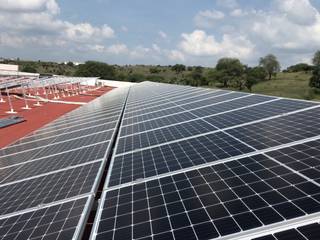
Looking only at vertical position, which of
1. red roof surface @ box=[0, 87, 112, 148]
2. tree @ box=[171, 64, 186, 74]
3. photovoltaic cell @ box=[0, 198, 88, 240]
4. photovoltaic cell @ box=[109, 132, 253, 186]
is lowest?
tree @ box=[171, 64, 186, 74]

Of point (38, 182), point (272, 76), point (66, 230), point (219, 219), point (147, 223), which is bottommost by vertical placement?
point (272, 76)

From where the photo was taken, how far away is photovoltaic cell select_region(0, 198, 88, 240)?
6787 millimetres

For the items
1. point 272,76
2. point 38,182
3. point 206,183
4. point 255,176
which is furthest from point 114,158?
point 272,76

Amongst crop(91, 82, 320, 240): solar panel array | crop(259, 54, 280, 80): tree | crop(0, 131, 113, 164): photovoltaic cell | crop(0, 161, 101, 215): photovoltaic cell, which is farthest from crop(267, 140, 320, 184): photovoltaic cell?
crop(259, 54, 280, 80): tree

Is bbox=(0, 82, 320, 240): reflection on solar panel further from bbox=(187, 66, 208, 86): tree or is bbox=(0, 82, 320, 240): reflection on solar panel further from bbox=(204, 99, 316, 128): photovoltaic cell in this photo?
bbox=(187, 66, 208, 86): tree

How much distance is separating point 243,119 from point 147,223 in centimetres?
795

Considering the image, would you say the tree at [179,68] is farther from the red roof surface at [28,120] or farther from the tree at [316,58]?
the red roof surface at [28,120]

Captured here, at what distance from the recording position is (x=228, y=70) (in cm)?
13800

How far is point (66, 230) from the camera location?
670 centimetres

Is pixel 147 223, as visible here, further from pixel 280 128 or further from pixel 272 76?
pixel 272 76

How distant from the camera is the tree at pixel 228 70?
419ft

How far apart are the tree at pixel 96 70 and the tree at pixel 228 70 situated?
44912mm

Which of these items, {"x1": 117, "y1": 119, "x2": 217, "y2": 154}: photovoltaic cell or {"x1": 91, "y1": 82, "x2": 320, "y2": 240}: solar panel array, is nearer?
{"x1": 91, "y1": 82, "x2": 320, "y2": 240}: solar panel array

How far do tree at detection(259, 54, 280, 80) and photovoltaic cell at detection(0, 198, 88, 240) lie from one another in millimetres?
148395
